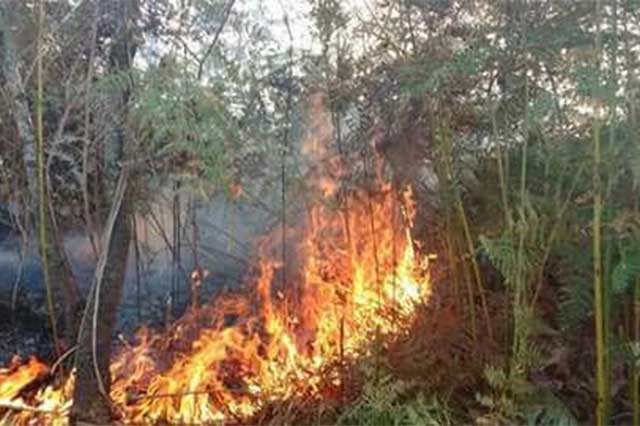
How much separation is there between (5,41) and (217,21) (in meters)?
0.76

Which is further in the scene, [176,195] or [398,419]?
[176,195]

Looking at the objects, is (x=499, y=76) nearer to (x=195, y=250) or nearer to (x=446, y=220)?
(x=446, y=220)

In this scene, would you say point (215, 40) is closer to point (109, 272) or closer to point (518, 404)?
point (109, 272)

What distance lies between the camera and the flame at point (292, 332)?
2.44 meters

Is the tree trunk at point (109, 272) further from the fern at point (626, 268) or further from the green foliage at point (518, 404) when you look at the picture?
the fern at point (626, 268)

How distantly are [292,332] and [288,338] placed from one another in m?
0.06

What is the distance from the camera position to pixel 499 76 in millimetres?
2076

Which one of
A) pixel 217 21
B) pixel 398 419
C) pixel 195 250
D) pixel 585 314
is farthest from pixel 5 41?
pixel 585 314

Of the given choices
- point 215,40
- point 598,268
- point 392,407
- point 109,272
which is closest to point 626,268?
point 598,268

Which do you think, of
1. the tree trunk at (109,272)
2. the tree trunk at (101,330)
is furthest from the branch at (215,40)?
the tree trunk at (101,330)

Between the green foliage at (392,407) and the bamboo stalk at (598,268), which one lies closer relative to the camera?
the bamboo stalk at (598,268)

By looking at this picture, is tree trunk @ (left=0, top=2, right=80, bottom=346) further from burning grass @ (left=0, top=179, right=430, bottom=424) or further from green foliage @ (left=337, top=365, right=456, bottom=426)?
green foliage @ (left=337, top=365, right=456, bottom=426)

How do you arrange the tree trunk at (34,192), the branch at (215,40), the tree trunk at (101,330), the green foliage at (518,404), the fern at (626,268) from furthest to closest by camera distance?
the tree trunk at (34,192), the tree trunk at (101,330), the branch at (215,40), the green foliage at (518,404), the fern at (626,268)

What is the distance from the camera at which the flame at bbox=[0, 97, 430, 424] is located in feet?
8.00
